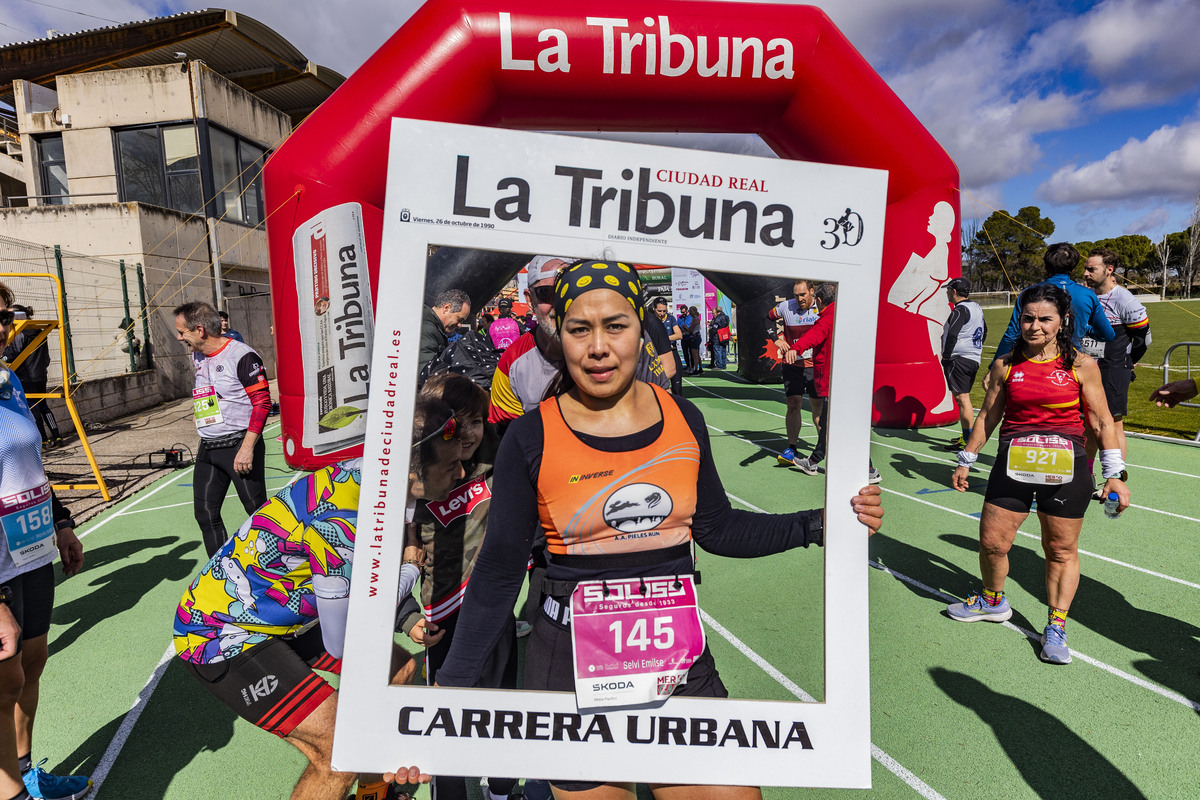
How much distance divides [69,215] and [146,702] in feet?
45.7

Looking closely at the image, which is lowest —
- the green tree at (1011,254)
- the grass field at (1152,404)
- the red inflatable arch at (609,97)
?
the grass field at (1152,404)

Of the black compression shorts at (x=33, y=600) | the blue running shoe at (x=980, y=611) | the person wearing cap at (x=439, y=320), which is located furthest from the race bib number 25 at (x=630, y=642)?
the blue running shoe at (x=980, y=611)

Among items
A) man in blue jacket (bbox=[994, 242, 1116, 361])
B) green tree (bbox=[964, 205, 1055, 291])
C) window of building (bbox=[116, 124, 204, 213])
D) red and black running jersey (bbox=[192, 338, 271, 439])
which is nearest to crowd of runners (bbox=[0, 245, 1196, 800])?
man in blue jacket (bbox=[994, 242, 1116, 361])

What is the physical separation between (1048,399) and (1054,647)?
1306 mm

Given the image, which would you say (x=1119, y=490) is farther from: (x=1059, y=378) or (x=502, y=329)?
(x=502, y=329)

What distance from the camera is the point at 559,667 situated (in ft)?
4.97

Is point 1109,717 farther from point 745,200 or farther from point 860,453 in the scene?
point 745,200

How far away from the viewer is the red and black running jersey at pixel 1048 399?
10.1 ft

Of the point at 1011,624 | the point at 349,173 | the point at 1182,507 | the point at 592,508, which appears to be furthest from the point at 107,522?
the point at 1182,507

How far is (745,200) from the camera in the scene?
1.45 m

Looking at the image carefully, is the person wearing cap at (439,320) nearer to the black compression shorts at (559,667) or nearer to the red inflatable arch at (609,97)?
the black compression shorts at (559,667)

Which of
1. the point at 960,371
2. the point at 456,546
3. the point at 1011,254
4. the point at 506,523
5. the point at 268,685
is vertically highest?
the point at 1011,254

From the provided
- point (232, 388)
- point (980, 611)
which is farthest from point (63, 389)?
point (980, 611)

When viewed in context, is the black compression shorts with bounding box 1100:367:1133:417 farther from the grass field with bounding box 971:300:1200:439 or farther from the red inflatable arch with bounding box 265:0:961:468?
the red inflatable arch with bounding box 265:0:961:468
